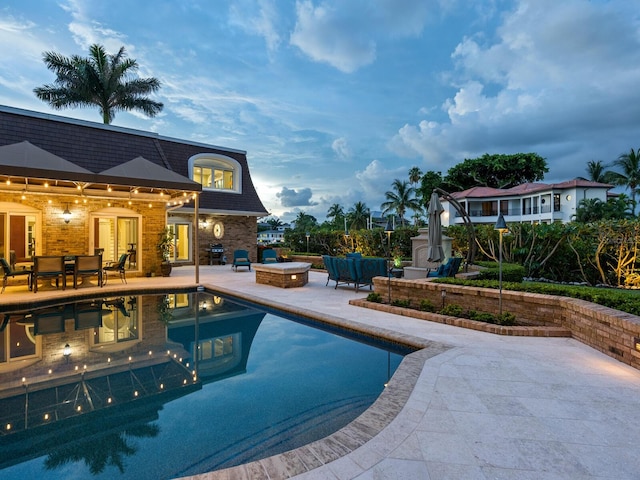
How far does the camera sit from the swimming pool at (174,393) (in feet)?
8.59

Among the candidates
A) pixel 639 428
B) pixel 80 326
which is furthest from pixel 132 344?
pixel 639 428

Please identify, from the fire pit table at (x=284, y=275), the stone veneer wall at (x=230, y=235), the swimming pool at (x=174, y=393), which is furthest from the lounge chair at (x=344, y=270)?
the stone veneer wall at (x=230, y=235)

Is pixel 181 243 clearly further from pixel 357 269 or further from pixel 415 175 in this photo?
pixel 415 175

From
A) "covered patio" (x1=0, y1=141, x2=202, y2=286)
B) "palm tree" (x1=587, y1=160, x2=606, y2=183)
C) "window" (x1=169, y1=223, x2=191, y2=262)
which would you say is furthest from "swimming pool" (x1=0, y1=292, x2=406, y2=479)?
"palm tree" (x1=587, y1=160, x2=606, y2=183)

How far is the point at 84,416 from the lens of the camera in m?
3.18

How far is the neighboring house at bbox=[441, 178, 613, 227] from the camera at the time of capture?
29.2 metres

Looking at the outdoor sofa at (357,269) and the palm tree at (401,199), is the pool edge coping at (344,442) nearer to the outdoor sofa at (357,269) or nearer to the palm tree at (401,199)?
the outdoor sofa at (357,269)

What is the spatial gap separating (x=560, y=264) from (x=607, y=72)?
35.5 ft

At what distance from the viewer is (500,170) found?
3725cm

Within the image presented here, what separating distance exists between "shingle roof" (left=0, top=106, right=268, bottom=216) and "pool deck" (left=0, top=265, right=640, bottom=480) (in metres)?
13.1

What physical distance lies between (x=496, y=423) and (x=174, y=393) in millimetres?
3128

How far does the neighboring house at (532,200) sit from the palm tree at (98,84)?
24098 mm

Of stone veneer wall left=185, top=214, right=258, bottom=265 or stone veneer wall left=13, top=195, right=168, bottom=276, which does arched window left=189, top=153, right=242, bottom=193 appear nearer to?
stone veneer wall left=185, top=214, right=258, bottom=265

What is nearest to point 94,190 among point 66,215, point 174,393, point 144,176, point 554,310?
point 66,215
